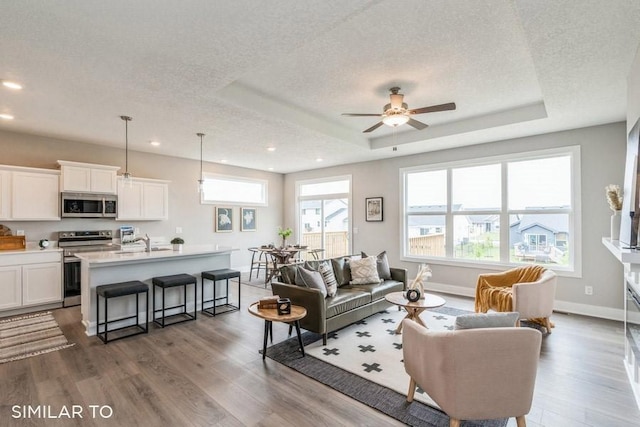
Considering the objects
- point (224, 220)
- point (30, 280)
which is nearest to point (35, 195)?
point (30, 280)

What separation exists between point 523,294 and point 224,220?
20.4ft

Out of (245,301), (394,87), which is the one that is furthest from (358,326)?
(394,87)

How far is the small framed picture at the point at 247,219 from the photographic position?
316 inches

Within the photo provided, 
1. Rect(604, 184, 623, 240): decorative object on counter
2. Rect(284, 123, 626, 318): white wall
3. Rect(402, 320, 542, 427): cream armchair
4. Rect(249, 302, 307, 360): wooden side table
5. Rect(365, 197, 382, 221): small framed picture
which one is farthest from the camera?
Rect(365, 197, 382, 221): small framed picture

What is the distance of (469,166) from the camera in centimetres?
575

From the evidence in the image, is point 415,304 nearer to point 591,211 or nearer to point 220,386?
point 220,386

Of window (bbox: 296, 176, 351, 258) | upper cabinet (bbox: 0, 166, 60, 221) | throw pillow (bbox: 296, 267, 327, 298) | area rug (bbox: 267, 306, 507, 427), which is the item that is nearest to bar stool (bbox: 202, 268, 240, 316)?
throw pillow (bbox: 296, 267, 327, 298)

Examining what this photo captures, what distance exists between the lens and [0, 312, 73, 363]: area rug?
3258 mm

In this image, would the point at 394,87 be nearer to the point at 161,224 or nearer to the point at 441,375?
the point at 441,375

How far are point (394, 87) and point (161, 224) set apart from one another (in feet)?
17.5

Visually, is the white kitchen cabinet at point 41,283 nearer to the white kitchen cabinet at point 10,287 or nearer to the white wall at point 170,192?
the white kitchen cabinet at point 10,287

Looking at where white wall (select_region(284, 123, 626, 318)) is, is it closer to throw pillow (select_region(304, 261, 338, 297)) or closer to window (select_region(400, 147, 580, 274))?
window (select_region(400, 147, 580, 274))

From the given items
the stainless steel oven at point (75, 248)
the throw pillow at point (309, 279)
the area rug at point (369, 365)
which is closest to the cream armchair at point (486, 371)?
the area rug at point (369, 365)

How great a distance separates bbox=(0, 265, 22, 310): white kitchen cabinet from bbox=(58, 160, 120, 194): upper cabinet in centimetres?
136
